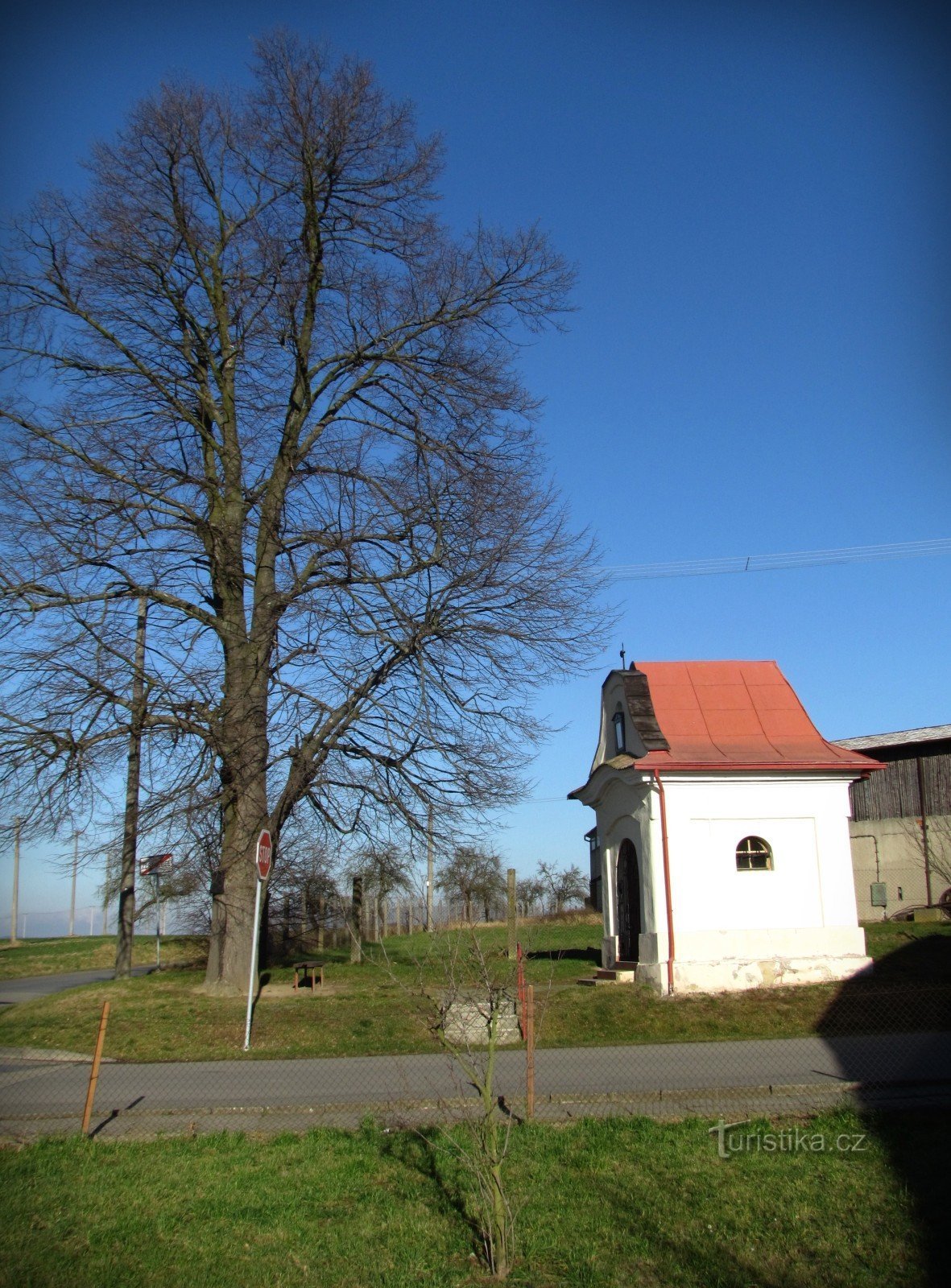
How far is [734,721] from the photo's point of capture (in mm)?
21406

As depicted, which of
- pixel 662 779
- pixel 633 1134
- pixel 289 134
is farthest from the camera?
pixel 662 779

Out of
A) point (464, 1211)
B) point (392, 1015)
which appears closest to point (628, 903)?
point (392, 1015)

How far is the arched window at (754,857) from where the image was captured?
64.2ft

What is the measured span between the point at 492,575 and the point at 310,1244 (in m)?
11.6

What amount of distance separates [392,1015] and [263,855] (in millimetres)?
3722

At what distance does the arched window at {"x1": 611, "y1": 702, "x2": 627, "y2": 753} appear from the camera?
21.9m

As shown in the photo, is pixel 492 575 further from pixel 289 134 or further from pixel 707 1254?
pixel 707 1254

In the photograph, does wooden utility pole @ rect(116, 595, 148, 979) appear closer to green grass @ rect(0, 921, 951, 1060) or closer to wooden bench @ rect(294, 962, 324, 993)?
green grass @ rect(0, 921, 951, 1060)

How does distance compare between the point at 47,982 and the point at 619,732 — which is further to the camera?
the point at 47,982

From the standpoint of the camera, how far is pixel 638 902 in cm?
2067

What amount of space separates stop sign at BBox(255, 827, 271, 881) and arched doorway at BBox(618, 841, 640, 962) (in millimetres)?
8700

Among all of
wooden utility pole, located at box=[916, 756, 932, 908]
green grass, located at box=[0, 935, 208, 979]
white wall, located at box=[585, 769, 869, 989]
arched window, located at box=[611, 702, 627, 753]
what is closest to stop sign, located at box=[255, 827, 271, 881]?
white wall, located at box=[585, 769, 869, 989]

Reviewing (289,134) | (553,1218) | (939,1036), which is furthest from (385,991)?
(289,134)

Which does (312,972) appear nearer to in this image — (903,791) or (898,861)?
(898,861)
